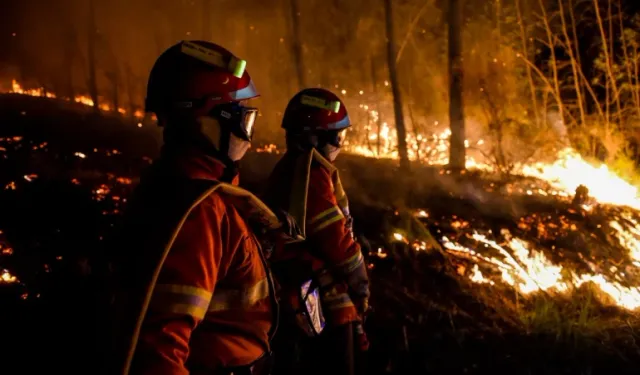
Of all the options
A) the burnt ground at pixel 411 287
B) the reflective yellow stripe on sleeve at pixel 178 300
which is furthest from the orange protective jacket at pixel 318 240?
the reflective yellow stripe on sleeve at pixel 178 300

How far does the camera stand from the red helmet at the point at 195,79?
206 cm

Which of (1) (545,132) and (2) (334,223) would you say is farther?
(1) (545,132)

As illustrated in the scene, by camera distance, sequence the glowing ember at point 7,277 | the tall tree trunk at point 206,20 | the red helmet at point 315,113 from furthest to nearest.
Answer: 1. the tall tree trunk at point 206,20
2. the glowing ember at point 7,277
3. the red helmet at point 315,113

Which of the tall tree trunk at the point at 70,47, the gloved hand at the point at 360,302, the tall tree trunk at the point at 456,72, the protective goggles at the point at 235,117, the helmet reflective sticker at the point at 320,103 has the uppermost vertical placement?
the tall tree trunk at the point at 70,47

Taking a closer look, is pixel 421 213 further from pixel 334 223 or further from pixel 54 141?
pixel 54 141

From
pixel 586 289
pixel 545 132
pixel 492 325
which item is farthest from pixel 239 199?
pixel 545 132

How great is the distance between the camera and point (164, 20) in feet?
136

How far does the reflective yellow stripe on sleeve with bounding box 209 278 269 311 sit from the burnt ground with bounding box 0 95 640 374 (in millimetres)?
398

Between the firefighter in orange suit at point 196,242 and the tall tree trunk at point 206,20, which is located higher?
the tall tree trunk at point 206,20

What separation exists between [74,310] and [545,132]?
13.3 metres

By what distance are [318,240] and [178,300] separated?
1.65 metres

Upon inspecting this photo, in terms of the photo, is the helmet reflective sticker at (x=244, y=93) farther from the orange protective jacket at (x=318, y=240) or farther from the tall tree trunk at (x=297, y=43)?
the tall tree trunk at (x=297, y=43)

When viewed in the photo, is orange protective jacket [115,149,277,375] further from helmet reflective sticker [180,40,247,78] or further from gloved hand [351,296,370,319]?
gloved hand [351,296,370,319]

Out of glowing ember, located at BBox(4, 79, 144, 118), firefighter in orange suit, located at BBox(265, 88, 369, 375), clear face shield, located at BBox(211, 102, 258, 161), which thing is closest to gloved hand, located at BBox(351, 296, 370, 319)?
firefighter in orange suit, located at BBox(265, 88, 369, 375)
